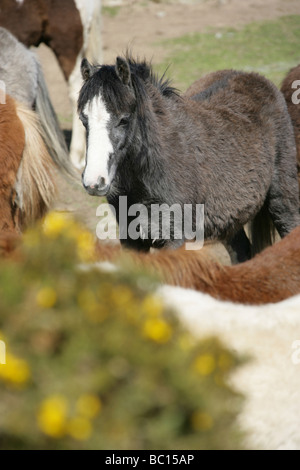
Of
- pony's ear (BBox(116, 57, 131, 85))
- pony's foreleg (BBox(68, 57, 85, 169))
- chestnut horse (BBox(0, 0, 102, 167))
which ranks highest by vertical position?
chestnut horse (BBox(0, 0, 102, 167))

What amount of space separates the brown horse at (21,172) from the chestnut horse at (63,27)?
3940 mm

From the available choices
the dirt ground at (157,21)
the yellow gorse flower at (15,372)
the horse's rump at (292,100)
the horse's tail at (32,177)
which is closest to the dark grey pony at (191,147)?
the horse's rump at (292,100)

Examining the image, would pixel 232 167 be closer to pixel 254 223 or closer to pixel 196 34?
pixel 254 223

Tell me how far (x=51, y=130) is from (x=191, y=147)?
2469 mm

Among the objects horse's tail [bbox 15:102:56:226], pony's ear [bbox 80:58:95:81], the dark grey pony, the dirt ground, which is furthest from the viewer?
the dirt ground

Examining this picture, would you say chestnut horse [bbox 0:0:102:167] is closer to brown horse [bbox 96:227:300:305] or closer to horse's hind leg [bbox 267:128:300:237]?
horse's hind leg [bbox 267:128:300:237]

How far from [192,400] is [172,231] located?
233 centimetres

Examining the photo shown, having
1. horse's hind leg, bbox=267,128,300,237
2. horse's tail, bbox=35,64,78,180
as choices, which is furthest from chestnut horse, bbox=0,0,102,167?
horse's hind leg, bbox=267,128,300,237

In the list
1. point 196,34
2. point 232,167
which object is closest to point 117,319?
point 232,167

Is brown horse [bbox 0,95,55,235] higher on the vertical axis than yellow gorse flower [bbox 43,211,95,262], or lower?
higher

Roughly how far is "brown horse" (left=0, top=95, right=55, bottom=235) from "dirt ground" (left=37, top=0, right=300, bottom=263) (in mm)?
6663

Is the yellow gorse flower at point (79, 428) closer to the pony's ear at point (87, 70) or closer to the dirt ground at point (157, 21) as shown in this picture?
the pony's ear at point (87, 70)

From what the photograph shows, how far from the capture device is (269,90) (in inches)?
168

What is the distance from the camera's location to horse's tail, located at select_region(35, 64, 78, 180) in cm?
561
